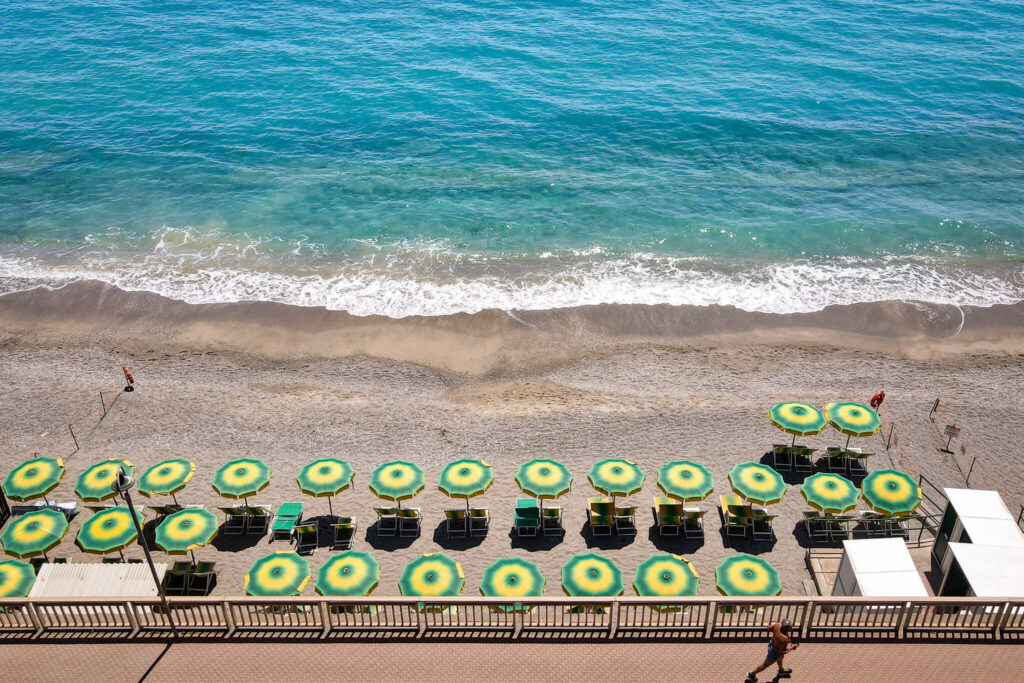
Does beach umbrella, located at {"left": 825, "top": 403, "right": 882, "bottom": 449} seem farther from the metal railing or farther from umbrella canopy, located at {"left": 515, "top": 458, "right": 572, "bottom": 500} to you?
umbrella canopy, located at {"left": 515, "top": 458, "right": 572, "bottom": 500}

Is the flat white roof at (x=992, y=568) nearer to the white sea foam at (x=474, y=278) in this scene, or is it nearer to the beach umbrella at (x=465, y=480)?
the beach umbrella at (x=465, y=480)

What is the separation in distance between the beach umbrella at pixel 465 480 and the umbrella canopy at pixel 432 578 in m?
2.36

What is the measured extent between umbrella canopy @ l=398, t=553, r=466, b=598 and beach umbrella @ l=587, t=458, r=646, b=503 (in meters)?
4.45

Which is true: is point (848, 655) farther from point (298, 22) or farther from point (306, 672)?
point (298, 22)

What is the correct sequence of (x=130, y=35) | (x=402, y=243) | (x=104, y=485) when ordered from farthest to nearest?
(x=130, y=35) < (x=402, y=243) < (x=104, y=485)

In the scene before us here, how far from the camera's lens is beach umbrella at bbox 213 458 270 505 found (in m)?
17.5

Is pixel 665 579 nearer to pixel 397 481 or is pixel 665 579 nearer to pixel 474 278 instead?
pixel 397 481

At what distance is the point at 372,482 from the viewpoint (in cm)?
1778

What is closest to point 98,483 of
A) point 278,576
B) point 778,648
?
point 278,576

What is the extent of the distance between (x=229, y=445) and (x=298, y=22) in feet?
168

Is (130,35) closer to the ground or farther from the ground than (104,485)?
farther from the ground

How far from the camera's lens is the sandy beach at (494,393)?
18875 mm

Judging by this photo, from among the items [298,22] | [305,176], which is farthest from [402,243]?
[298,22]

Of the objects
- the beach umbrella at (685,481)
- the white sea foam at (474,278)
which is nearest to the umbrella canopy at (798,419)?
the beach umbrella at (685,481)
